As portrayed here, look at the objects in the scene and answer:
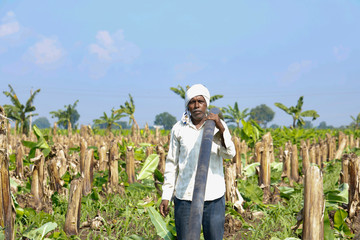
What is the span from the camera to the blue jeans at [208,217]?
7.63ft

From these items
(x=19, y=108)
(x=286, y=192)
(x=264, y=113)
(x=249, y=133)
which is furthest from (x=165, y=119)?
(x=286, y=192)

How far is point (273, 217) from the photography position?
4125 mm

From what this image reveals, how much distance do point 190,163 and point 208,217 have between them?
410mm

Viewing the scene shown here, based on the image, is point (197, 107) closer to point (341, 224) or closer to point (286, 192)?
point (341, 224)

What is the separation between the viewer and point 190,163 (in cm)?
235

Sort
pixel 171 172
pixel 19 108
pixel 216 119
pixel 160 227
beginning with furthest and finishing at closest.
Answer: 1. pixel 19 108
2. pixel 160 227
3. pixel 171 172
4. pixel 216 119

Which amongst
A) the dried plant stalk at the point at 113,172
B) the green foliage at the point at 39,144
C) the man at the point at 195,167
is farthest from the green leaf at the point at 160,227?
the green foliage at the point at 39,144

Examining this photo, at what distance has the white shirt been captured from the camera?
90.7 inches

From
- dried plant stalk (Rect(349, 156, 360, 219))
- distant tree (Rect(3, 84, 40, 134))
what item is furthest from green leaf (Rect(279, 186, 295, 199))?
distant tree (Rect(3, 84, 40, 134))

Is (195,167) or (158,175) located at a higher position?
(195,167)

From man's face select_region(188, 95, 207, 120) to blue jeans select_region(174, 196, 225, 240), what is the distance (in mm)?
629

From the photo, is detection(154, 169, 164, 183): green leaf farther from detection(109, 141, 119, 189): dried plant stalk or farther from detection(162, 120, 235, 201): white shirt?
detection(162, 120, 235, 201): white shirt

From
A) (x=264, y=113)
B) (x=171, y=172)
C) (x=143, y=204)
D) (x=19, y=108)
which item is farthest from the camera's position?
(x=264, y=113)

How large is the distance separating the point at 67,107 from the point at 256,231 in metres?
33.2
